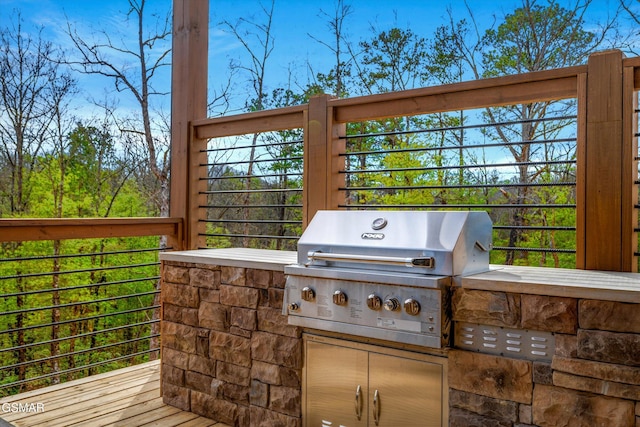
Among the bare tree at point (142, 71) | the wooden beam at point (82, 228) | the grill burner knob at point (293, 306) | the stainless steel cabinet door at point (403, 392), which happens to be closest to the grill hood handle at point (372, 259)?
the grill burner knob at point (293, 306)

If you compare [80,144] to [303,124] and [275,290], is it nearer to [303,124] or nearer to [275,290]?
[303,124]

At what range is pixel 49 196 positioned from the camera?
20.7ft

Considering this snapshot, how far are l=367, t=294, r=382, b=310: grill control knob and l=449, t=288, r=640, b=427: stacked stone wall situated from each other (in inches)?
12.9

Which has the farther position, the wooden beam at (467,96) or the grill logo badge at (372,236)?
the wooden beam at (467,96)

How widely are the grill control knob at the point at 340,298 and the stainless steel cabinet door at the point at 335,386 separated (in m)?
0.26

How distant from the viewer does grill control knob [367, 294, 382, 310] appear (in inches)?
87.3

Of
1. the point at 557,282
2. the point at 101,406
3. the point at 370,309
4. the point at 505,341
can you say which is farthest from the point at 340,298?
the point at 101,406

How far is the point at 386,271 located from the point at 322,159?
1262 millimetres

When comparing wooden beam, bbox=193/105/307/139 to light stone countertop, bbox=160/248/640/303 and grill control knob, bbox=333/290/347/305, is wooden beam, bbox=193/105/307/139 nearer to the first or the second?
light stone countertop, bbox=160/248/640/303

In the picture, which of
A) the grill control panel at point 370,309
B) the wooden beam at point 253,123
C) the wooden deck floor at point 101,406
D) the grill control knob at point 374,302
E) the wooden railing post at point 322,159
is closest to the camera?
the grill control panel at point 370,309

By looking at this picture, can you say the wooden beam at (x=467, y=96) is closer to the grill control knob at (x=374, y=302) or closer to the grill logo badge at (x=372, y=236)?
the grill logo badge at (x=372, y=236)

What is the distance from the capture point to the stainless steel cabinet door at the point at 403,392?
2.17 meters

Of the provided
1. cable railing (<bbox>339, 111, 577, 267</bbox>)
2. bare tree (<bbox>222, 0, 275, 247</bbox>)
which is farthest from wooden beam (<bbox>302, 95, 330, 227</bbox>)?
bare tree (<bbox>222, 0, 275, 247</bbox>)

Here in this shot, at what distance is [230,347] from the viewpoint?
9.62 feet
